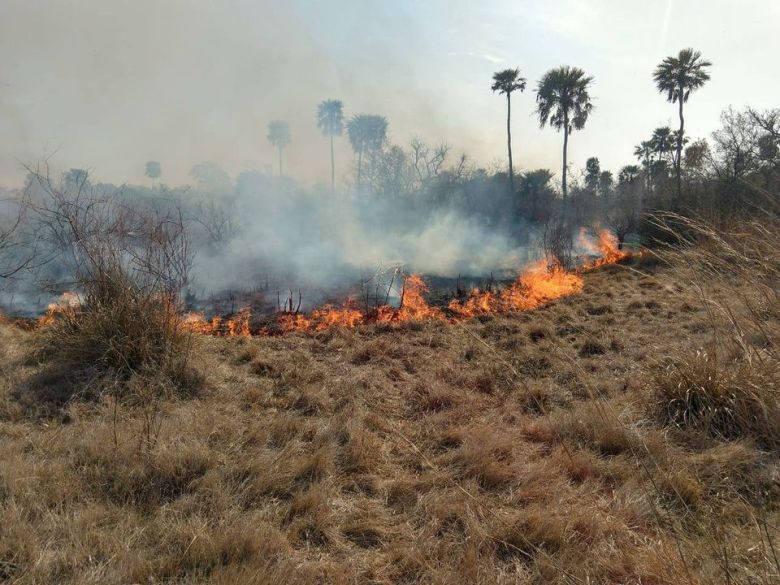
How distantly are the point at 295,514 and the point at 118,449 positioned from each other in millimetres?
1489

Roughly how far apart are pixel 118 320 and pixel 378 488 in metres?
3.70

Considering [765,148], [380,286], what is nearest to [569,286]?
[380,286]

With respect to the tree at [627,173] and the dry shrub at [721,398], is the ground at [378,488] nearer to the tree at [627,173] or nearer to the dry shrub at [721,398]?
the dry shrub at [721,398]

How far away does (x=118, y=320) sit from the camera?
4.85 meters

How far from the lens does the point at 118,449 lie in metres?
3.11

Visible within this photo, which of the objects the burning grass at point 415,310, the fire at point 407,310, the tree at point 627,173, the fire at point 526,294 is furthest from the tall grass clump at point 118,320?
the tree at point 627,173

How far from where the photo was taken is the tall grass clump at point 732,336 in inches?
98.7

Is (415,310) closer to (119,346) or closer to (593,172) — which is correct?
(119,346)

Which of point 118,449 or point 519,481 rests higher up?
point 118,449

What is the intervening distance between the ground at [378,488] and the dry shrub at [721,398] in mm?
125

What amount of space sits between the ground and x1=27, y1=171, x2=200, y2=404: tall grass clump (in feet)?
1.04

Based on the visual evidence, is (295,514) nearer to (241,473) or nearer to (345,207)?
(241,473)

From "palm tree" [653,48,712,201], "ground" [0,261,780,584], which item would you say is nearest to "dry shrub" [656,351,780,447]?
"ground" [0,261,780,584]

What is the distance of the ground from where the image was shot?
2152 mm
